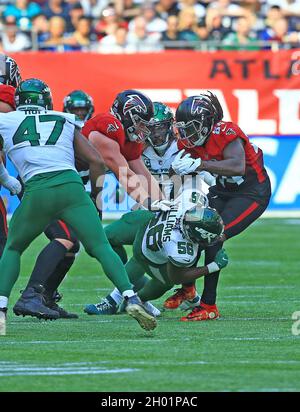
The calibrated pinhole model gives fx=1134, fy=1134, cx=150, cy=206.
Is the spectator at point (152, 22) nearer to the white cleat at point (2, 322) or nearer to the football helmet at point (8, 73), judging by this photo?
the football helmet at point (8, 73)

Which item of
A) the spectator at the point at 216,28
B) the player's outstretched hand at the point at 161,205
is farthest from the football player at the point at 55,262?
the spectator at the point at 216,28

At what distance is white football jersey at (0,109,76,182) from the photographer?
706cm

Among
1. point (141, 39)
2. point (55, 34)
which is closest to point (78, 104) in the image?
point (55, 34)

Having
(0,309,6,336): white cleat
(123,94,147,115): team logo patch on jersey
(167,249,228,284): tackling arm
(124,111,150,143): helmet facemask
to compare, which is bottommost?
(167,249,228,284): tackling arm

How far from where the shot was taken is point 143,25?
712 inches

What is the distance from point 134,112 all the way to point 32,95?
108 centimetres

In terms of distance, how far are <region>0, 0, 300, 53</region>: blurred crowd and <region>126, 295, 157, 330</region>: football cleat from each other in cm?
1080

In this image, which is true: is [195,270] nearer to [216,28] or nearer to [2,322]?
[2,322]

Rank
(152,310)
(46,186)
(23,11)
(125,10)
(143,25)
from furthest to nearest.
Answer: (125,10)
(23,11)
(143,25)
(152,310)
(46,186)

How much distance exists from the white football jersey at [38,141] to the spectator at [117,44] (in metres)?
10.5

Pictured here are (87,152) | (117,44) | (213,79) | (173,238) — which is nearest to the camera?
(87,152)

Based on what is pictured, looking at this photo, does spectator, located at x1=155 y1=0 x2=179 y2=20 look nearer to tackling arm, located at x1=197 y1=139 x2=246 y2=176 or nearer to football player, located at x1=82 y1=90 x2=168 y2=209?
football player, located at x1=82 y1=90 x2=168 y2=209

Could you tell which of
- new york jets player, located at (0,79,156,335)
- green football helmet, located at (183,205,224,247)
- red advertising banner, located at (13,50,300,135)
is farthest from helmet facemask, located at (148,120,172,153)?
red advertising banner, located at (13,50,300,135)

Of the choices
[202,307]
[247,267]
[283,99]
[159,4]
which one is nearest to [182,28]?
[159,4]
